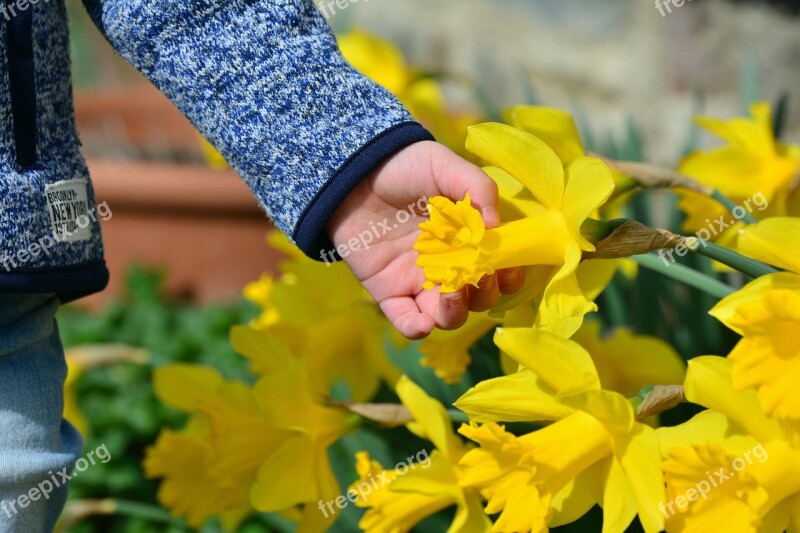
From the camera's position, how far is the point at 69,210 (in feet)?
2.73

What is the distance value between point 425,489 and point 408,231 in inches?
8.8

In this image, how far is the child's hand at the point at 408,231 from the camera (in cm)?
75

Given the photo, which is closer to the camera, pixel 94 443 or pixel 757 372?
pixel 757 372

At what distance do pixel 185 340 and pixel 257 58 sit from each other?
49.5 inches

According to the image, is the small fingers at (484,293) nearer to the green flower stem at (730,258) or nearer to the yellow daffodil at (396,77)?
the green flower stem at (730,258)

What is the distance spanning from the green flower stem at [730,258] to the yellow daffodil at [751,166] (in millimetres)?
330

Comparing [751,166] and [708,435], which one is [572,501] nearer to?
[708,435]

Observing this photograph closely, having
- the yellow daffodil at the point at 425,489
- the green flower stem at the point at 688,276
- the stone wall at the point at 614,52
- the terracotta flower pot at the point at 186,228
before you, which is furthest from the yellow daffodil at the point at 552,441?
the terracotta flower pot at the point at 186,228

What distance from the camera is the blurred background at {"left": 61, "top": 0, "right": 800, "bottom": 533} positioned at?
61.8 inches

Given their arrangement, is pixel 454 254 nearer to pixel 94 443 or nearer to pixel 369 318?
pixel 369 318

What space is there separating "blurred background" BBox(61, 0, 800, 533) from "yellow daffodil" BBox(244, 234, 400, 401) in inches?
4.9

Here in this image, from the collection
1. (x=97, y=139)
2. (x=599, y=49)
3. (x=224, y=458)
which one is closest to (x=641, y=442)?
(x=224, y=458)

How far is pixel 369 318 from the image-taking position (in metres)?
1.21

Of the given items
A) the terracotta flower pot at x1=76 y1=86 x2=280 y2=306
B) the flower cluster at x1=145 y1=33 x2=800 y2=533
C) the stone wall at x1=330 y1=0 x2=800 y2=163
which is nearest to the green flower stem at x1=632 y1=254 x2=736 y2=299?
the flower cluster at x1=145 y1=33 x2=800 y2=533
